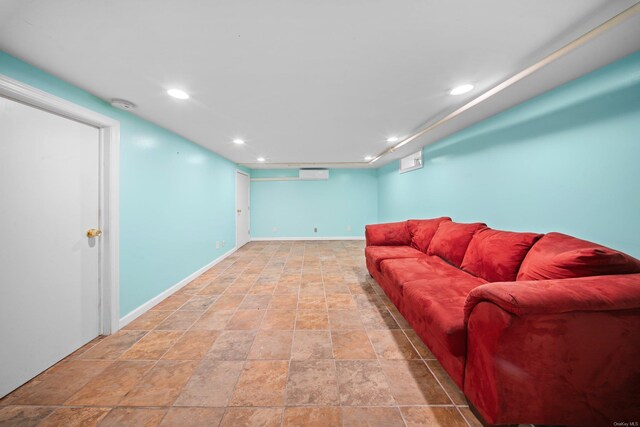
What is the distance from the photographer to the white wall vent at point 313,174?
238 inches

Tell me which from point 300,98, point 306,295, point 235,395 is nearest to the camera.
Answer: point 235,395

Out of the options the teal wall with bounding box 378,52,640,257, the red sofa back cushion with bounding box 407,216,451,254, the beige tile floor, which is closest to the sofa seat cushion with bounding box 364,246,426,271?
the red sofa back cushion with bounding box 407,216,451,254

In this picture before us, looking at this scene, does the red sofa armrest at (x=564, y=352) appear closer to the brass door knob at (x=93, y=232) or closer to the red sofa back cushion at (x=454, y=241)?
the red sofa back cushion at (x=454, y=241)

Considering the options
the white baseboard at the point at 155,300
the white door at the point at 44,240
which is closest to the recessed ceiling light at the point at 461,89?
the white door at the point at 44,240

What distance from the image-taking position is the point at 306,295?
268cm

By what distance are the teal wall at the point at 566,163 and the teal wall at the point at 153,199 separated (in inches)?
155

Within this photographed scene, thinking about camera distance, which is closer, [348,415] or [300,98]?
[348,415]

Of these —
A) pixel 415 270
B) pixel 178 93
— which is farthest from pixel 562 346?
pixel 178 93

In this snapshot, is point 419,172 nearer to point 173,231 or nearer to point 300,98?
point 300,98

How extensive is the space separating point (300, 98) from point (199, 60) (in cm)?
85

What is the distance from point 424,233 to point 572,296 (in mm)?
2104

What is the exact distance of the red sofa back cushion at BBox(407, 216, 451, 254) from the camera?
2.90m

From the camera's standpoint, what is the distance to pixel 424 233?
298 cm

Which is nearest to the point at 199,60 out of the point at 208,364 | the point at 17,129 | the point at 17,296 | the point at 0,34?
the point at 0,34
